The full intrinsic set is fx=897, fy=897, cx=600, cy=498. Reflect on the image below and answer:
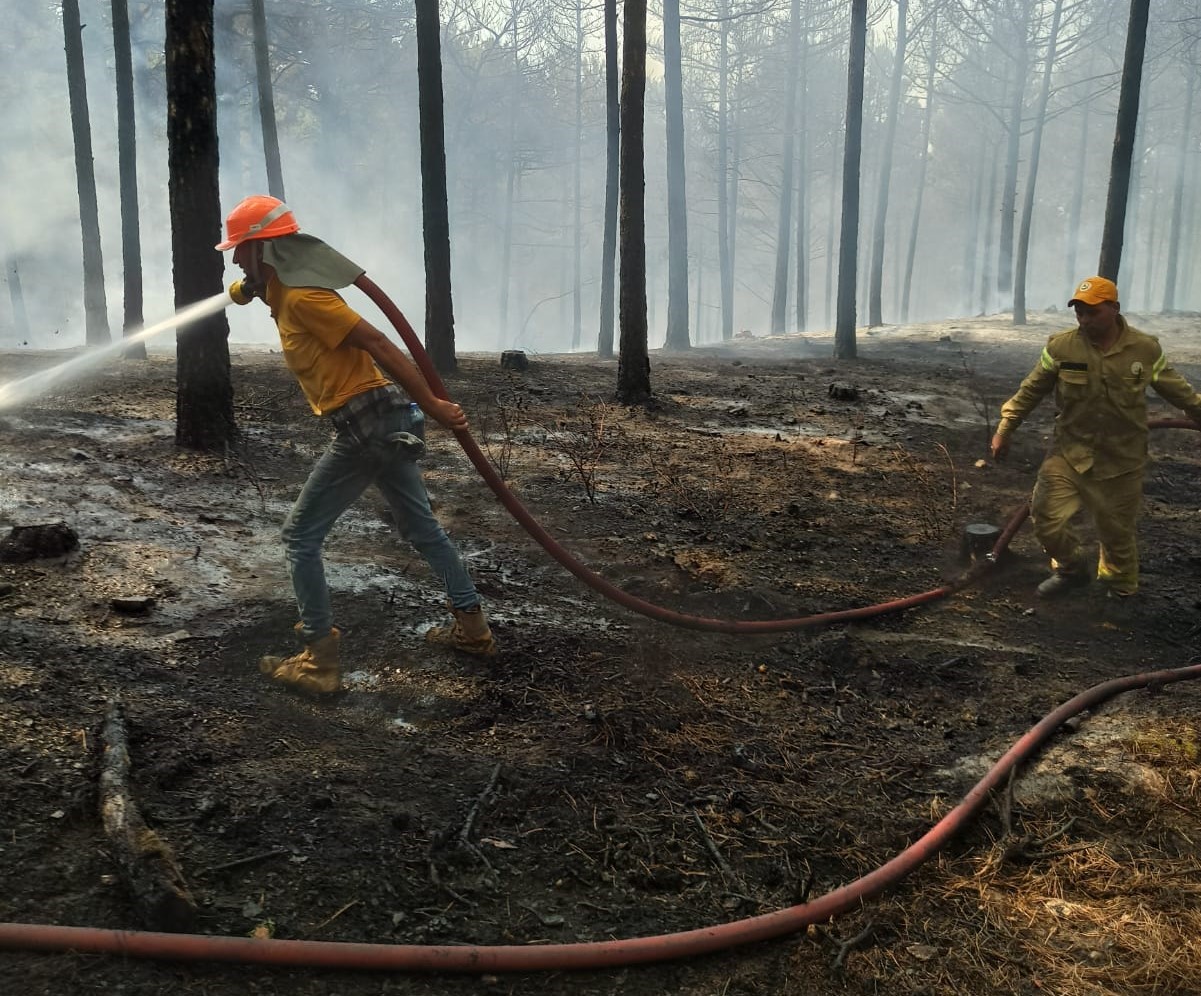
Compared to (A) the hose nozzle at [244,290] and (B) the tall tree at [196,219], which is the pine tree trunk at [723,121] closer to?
(B) the tall tree at [196,219]

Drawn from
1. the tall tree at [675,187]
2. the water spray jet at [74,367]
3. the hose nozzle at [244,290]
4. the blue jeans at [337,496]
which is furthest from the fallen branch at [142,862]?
the tall tree at [675,187]

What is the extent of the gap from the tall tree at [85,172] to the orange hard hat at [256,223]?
533 inches

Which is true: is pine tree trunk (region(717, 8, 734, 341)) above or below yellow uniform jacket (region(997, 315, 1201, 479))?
above

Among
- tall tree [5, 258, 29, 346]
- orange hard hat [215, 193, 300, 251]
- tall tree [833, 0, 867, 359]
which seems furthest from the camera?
tall tree [5, 258, 29, 346]

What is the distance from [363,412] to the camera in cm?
371

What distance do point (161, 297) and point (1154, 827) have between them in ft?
111

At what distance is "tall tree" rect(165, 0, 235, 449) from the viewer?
6.55 metres

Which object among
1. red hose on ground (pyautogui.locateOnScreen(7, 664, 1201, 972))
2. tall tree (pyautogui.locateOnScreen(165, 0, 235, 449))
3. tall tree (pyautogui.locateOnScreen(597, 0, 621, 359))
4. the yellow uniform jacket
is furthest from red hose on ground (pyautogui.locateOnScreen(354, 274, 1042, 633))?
tall tree (pyautogui.locateOnScreen(597, 0, 621, 359))

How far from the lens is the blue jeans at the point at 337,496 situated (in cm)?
376

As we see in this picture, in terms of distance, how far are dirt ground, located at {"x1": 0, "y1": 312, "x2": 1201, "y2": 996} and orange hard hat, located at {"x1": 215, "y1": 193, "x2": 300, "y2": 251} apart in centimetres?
186

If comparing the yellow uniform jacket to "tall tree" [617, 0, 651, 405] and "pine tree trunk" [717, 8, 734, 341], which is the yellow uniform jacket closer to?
"tall tree" [617, 0, 651, 405]

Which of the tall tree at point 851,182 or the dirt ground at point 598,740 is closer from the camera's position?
the dirt ground at point 598,740

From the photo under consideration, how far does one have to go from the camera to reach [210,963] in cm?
237

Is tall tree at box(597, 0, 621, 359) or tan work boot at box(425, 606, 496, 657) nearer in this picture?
tan work boot at box(425, 606, 496, 657)
